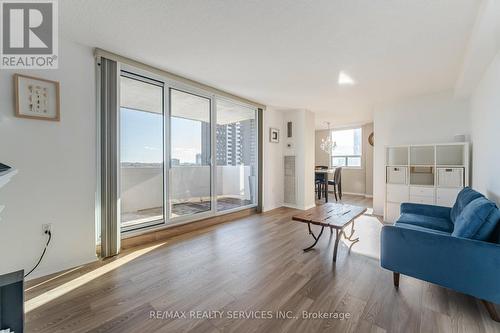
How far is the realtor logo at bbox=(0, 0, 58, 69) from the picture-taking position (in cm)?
175

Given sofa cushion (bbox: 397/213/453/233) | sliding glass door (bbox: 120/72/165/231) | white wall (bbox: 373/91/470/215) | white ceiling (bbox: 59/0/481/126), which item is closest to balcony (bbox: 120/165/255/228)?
sliding glass door (bbox: 120/72/165/231)

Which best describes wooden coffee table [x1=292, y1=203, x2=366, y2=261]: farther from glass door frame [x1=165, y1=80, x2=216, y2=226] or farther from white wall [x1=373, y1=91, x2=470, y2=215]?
white wall [x1=373, y1=91, x2=470, y2=215]

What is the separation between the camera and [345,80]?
3.19m

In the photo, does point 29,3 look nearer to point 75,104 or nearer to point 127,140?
point 75,104

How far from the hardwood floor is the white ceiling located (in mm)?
2340

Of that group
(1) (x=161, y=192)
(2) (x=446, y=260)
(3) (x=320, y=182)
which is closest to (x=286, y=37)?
(2) (x=446, y=260)

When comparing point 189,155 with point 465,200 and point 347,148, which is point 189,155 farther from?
point 347,148

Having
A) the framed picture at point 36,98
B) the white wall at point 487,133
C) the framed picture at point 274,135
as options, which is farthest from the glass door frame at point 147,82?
the white wall at point 487,133

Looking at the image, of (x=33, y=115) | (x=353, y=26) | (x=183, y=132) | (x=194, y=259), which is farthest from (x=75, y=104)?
(x=353, y=26)

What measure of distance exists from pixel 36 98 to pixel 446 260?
3.82 meters

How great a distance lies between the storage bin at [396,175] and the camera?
3.78 m

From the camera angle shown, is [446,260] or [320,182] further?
[320,182]

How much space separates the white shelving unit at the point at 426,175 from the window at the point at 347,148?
2832 millimetres

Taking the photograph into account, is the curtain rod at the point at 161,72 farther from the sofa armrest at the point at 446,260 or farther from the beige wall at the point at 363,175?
the beige wall at the point at 363,175
